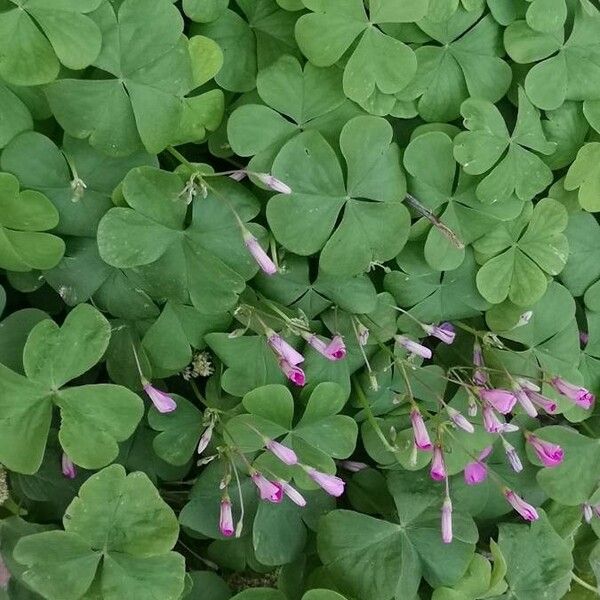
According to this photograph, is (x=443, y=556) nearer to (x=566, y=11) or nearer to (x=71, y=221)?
(x=71, y=221)

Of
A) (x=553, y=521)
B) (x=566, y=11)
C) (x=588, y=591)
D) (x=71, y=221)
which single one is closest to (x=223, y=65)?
(x=71, y=221)

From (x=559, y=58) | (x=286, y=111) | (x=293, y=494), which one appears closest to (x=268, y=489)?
(x=293, y=494)

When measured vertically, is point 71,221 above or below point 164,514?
above

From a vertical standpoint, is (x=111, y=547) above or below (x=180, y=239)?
below

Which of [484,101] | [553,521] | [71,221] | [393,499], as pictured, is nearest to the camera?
[71,221]

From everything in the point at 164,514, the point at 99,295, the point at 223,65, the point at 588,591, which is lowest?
the point at 588,591

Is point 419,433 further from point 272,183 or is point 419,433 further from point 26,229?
point 26,229
